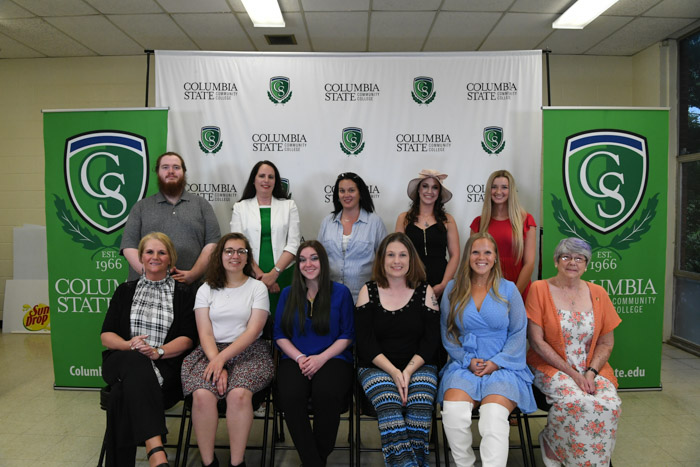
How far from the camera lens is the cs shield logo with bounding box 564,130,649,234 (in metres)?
3.57

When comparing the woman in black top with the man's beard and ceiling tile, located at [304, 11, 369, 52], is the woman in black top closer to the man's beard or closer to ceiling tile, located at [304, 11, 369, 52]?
the man's beard

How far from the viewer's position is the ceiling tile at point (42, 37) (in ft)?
14.8

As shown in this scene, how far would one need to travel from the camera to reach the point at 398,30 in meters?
4.62

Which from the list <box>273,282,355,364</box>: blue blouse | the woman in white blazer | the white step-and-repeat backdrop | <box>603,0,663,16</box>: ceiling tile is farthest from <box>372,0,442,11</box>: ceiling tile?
<box>273,282,355,364</box>: blue blouse

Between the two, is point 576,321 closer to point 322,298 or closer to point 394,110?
point 322,298

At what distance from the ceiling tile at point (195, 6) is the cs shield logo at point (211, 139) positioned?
3.95ft

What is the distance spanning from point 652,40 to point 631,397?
144 inches

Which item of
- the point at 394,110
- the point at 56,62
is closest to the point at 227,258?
the point at 394,110

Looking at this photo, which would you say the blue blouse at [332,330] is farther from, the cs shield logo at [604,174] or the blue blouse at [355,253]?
the cs shield logo at [604,174]

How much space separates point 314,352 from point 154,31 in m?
3.83

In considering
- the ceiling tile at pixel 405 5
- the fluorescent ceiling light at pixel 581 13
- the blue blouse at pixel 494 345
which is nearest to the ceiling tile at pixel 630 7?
the fluorescent ceiling light at pixel 581 13

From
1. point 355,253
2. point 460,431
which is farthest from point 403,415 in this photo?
point 355,253

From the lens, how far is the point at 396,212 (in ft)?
12.2

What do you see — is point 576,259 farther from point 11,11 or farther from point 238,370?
point 11,11
